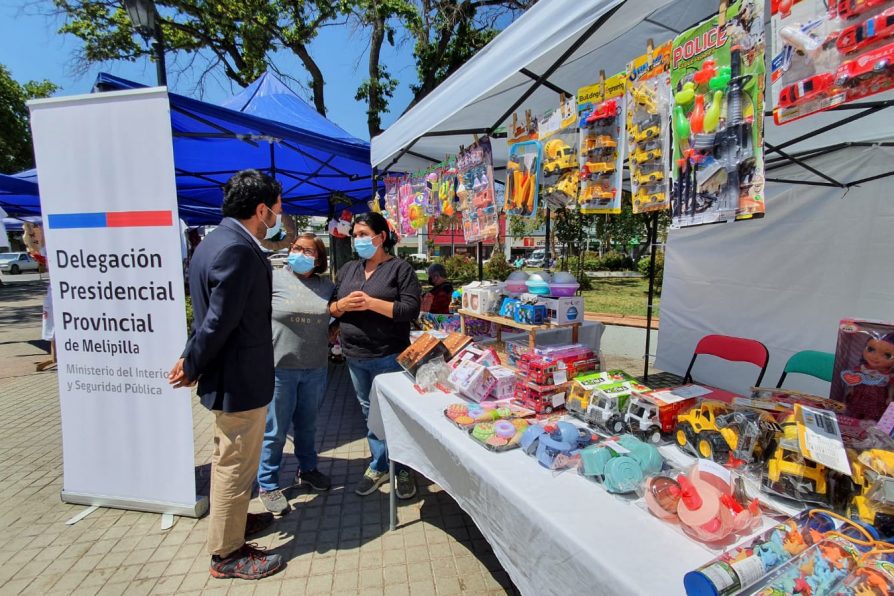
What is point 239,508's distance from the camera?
1933 millimetres

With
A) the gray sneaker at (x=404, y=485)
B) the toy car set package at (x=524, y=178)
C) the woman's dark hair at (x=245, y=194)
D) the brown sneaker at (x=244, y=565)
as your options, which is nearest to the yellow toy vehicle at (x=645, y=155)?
the toy car set package at (x=524, y=178)

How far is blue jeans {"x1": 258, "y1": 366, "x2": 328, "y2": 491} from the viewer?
7.80 feet

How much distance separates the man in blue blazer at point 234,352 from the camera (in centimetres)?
171

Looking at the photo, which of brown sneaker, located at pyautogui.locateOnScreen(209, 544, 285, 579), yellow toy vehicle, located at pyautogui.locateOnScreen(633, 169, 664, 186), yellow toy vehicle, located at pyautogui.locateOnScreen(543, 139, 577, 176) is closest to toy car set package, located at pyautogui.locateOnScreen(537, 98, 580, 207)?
yellow toy vehicle, located at pyautogui.locateOnScreen(543, 139, 577, 176)

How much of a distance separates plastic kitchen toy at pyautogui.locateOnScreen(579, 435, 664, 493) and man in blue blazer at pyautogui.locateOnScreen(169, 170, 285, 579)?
1.45m

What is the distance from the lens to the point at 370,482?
8.94 feet

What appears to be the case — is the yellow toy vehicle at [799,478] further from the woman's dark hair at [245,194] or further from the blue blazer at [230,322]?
the woman's dark hair at [245,194]

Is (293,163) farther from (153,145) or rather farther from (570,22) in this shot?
(570,22)

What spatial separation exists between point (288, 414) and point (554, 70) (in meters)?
2.58

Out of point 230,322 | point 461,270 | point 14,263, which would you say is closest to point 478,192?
point 230,322

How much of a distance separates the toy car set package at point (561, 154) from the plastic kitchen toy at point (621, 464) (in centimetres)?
123

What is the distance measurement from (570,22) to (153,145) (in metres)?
2.22

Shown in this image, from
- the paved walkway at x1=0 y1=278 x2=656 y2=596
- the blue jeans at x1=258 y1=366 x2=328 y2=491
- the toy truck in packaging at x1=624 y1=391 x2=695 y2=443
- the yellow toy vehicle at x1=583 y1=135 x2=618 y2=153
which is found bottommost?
the paved walkway at x1=0 y1=278 x2=656 y2=596

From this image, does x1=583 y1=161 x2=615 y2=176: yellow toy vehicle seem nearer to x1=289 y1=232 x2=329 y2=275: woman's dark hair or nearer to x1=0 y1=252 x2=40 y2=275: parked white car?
x1=289 y1=232 x2=329 y2=275: woman's dark hair
